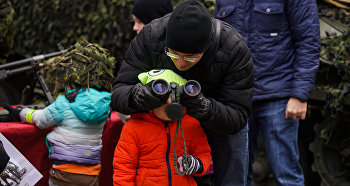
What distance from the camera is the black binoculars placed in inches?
84.4

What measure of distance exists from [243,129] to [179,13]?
0.93m

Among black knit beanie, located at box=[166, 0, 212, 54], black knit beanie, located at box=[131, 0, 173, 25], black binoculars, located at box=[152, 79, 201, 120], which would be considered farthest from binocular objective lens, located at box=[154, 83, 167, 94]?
black knit beanie, located at box=[131, 0, 173, 25]

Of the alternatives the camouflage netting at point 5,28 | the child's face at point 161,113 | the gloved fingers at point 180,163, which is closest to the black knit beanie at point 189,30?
the child's face at point 161,113

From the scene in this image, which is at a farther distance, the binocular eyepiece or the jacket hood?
the jacket hood

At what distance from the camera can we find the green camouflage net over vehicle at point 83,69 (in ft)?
10.3

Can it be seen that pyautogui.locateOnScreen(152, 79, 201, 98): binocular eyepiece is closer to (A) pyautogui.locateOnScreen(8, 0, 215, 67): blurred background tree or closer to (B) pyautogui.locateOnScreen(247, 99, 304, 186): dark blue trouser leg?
(B) pyautogui.locateOnScreen(247, 99, 304, 186): dark blue trouser leg

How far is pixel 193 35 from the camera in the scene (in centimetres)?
Answer: 218

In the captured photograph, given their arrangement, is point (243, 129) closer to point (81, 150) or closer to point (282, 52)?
point (282, 52)

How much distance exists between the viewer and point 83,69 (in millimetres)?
3178

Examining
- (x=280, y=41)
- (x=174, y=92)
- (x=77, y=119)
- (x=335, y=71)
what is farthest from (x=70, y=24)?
(x=174, y=92)

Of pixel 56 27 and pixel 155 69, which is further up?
pixel 155 69

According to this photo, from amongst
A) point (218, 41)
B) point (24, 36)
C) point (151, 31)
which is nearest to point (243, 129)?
point (218, 41)

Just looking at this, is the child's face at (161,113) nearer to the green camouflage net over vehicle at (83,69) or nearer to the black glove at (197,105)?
the black glove at (197,105)

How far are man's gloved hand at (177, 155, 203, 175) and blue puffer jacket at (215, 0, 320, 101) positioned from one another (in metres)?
0.83
